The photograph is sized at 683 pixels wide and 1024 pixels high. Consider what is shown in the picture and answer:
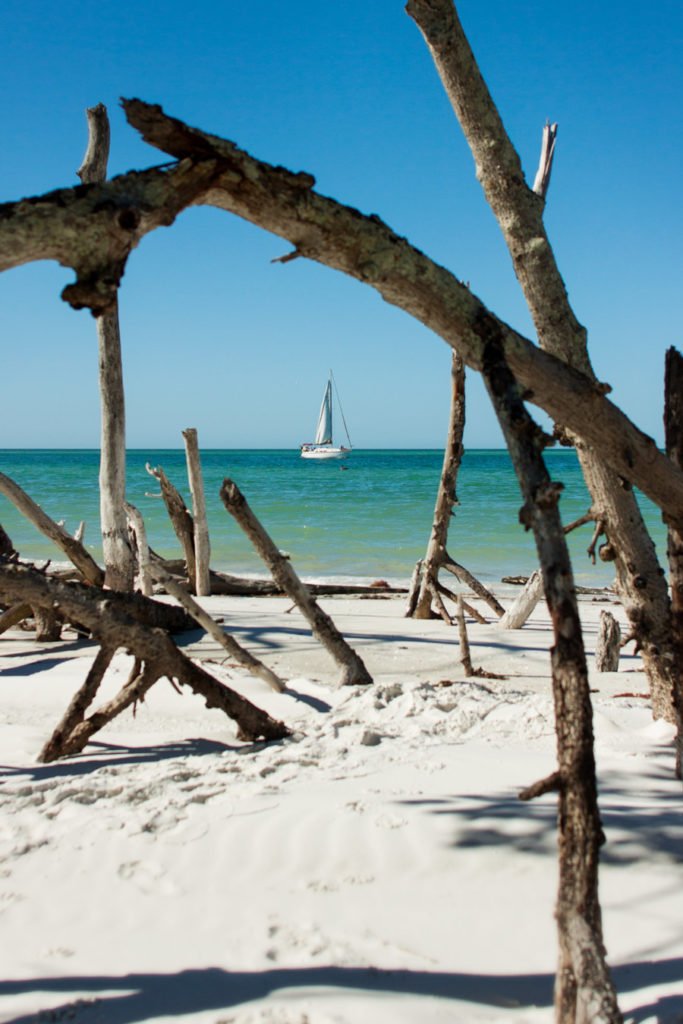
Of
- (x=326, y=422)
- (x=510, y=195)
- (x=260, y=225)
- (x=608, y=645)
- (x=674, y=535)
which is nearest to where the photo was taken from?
(x=260, y=225)

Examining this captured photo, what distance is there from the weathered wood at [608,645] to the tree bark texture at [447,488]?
116 inches

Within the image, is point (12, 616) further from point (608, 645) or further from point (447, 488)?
point (608, 645)

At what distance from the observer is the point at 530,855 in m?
2.97

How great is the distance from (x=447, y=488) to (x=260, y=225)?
24.4 feet

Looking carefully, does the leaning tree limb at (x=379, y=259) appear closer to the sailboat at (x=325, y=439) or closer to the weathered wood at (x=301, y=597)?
the weathered wood at (x=301, y=597)

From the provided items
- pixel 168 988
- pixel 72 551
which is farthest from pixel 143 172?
pixel 72 551

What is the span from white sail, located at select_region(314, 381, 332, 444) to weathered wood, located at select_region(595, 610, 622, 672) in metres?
66.4

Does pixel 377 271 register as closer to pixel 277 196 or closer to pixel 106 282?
pixel 277 196

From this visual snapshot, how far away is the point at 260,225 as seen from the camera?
2.36m

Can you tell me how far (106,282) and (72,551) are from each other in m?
6.61

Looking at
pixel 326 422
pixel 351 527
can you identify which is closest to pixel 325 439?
pixel 326 422

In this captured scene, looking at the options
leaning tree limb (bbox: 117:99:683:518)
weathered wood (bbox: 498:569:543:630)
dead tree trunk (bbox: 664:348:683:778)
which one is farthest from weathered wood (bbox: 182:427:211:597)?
leaning tree limb (bbox: 117:99:683:518)

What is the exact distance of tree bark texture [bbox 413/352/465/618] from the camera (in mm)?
9477

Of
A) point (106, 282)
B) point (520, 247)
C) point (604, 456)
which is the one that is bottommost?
point (604, 456)
